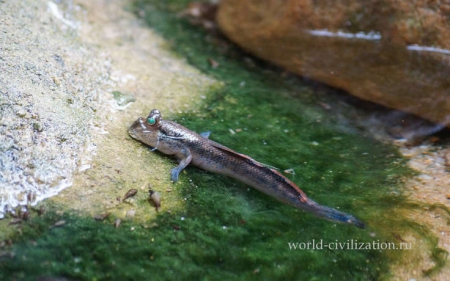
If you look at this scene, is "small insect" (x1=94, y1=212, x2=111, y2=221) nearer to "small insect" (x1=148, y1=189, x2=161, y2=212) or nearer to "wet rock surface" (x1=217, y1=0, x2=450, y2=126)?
"small insect" (x1=148, y1=189, x2=161, y2=212)

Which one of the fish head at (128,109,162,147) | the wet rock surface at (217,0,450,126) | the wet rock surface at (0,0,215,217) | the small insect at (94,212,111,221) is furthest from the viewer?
the wet rock surface at (217,0,450,126)

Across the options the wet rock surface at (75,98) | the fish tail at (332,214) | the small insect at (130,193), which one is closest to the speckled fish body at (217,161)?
the fish tail at (332,214)

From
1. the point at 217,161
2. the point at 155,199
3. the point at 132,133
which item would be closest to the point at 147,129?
the point at 132,133

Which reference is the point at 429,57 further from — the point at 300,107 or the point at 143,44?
the point at 143,44

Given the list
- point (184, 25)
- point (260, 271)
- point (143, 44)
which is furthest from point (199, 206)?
point (184, 25)

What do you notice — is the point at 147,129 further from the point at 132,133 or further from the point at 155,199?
the point at 155,199

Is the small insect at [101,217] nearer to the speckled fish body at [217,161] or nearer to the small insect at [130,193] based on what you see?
the small insect at [130,193]

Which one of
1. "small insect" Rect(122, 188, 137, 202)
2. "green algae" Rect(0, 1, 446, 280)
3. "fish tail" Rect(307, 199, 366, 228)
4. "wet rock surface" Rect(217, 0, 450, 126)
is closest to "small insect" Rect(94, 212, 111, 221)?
"green algae" Rect(0, 1, 446, 280)
